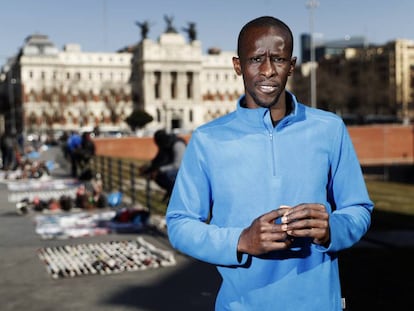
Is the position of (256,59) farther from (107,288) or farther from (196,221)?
(107,288)

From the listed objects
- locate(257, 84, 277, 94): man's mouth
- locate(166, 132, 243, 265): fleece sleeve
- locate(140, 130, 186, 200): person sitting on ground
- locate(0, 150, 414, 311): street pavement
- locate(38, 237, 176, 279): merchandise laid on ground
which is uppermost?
locate(257, 84, 277, 94): man's mouth

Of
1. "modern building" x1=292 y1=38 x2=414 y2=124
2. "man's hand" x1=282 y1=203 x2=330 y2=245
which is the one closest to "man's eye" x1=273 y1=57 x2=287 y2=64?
"man's hand" x1=282 y1=203 x2=330 y2=245

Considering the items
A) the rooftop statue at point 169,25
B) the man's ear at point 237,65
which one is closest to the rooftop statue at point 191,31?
the rooftop statue at point 169,25

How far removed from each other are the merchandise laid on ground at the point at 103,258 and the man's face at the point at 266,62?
650 centimetres

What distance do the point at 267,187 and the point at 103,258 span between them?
23.5 ft

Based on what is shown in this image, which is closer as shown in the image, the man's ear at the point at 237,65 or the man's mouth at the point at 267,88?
the man's mouth at the point at 267,88

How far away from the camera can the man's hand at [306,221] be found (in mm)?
1777

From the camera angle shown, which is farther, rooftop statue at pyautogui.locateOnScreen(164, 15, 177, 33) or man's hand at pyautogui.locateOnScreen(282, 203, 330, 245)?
rooftop statue at pyautogui.locateOnScreen(164, 15, 177, 33)

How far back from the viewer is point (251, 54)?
2.06 meters

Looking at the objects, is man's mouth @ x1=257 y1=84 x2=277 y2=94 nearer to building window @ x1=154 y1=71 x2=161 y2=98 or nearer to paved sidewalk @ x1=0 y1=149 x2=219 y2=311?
paved sidewalk @ x1=0 y1=149 x2=219 y2=311

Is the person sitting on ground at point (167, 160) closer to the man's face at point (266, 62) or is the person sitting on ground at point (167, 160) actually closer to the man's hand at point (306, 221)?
the man's face at point (266, 62)

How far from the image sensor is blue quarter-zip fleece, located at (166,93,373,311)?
1.98 metres

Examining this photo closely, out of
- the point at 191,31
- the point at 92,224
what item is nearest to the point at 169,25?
the point at 191,31

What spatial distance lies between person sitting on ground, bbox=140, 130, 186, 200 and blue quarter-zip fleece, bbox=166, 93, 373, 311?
25.6 feet
